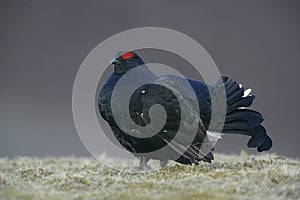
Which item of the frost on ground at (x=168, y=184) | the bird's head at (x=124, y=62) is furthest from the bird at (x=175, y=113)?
the frost on ground at (x=168, y=184)

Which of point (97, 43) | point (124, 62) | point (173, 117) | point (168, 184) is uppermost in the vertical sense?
point (97, 43)

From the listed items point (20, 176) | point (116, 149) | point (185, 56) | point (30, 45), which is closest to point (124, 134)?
point (20, 176)

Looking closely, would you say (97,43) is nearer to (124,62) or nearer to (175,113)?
(124,62)

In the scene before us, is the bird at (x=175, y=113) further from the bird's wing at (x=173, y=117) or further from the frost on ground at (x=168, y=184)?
the frost on ground at (x=168, y=184)

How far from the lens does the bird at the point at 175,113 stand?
245 inches

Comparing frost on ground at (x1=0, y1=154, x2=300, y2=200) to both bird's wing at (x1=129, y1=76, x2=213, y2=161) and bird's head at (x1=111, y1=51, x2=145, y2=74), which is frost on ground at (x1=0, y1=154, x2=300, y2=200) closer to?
bird's wing at (x1=129, y1=76, x2=213, y2=161)

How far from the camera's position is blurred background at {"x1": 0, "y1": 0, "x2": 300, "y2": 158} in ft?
45.9

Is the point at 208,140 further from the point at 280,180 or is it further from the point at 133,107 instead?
the point at 280,180

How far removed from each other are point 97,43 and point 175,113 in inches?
374

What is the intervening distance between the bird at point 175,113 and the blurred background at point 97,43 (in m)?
6.03

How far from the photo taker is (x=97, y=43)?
15.5 m

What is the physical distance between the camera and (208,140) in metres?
6.60

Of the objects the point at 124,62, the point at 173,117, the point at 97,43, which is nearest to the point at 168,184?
the point at 173,117

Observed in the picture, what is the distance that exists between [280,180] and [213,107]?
1.81 meters
